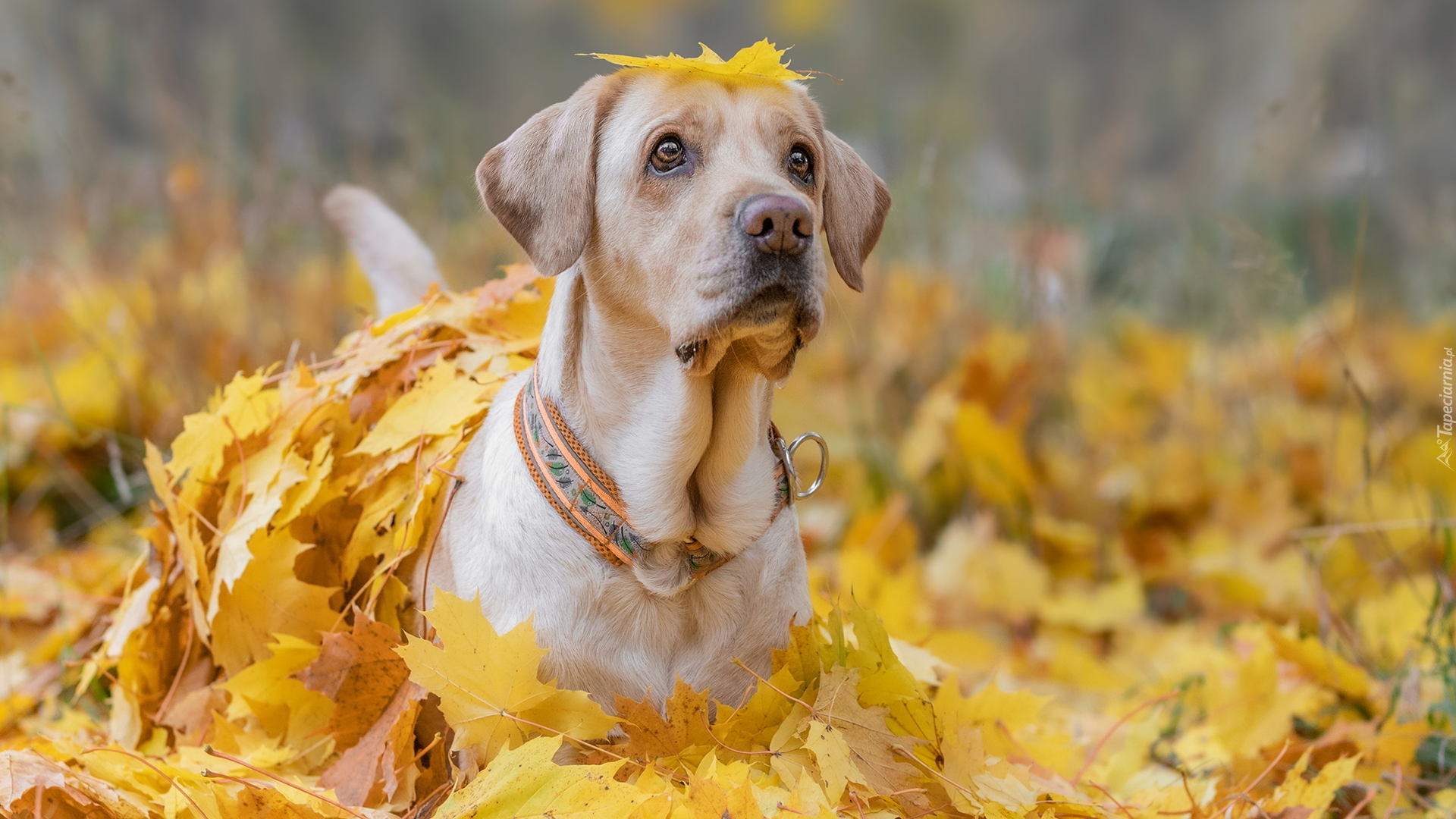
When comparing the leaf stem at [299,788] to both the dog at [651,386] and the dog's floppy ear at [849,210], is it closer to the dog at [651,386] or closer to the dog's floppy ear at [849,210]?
the dog at [651,386]

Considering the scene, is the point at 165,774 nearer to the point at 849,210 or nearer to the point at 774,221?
the point at 774,221

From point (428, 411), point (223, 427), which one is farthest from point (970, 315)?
point (223, 427)

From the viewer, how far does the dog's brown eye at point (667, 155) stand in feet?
6.19

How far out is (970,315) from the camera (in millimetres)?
5355

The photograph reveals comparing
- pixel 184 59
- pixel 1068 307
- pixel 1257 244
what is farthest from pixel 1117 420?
pixel 184 59

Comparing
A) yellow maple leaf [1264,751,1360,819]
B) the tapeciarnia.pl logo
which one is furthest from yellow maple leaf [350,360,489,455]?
the tapeciarnia.pl logo

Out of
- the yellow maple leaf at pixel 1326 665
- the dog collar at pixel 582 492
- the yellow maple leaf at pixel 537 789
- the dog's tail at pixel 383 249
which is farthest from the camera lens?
the dog's tail at pixel 383 249

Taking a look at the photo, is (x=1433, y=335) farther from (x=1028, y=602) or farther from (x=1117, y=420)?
(x=1028, y=602)

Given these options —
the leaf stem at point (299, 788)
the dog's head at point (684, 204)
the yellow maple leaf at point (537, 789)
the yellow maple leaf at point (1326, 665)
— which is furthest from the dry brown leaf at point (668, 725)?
the yellow maple leaf at point (1326, 665)

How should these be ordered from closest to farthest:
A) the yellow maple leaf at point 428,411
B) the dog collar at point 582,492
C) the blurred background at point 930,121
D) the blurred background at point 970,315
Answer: the dog collar at point 582,492 < the yellow maple leaf at point 428,411 < the blurred background at point 970,315 < the blurred background at point 930,121

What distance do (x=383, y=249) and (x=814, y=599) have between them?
54.4 inches

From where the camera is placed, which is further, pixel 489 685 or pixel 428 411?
pixel 428 411

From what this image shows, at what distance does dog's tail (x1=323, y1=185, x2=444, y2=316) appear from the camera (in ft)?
9.06

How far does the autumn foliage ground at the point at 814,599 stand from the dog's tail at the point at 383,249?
285 mm
